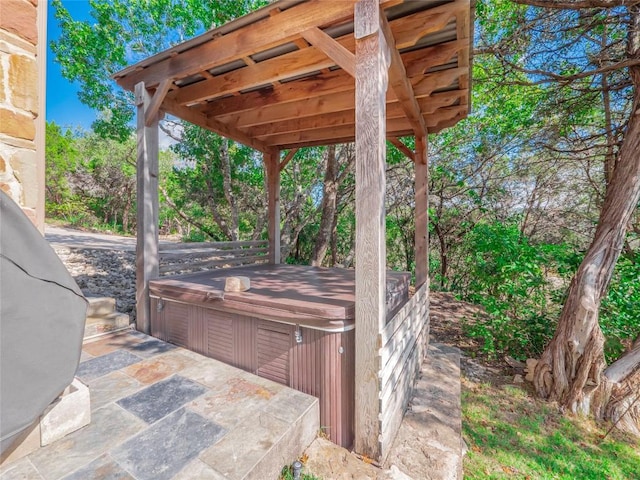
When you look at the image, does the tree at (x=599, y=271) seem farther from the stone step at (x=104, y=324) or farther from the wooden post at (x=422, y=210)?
the stone step at (x=104, y=324)

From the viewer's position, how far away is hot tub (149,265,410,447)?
198cm

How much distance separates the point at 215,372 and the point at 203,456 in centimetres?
88

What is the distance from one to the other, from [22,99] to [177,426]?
5.80ft

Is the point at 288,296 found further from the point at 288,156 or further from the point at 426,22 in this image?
the point at 288,156

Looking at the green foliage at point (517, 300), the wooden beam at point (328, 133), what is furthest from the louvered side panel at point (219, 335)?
the green foliage at point (517, 300)

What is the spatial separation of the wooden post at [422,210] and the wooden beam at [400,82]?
0.41 m

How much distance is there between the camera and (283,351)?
7.26 ft

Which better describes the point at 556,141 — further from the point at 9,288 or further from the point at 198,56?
the point at 9,288

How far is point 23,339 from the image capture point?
1.03 m

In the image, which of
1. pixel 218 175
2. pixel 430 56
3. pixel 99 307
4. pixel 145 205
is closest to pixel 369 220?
pixel 430 56

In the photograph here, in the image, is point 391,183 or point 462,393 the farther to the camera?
point 391,183

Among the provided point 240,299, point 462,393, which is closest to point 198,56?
point 240,299

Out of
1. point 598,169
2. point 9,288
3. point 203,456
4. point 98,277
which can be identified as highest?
point 598,169

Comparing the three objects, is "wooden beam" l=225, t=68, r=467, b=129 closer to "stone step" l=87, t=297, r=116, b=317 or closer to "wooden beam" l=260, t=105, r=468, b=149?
"wooden beam" l=260, t=105, r=468, b=149
